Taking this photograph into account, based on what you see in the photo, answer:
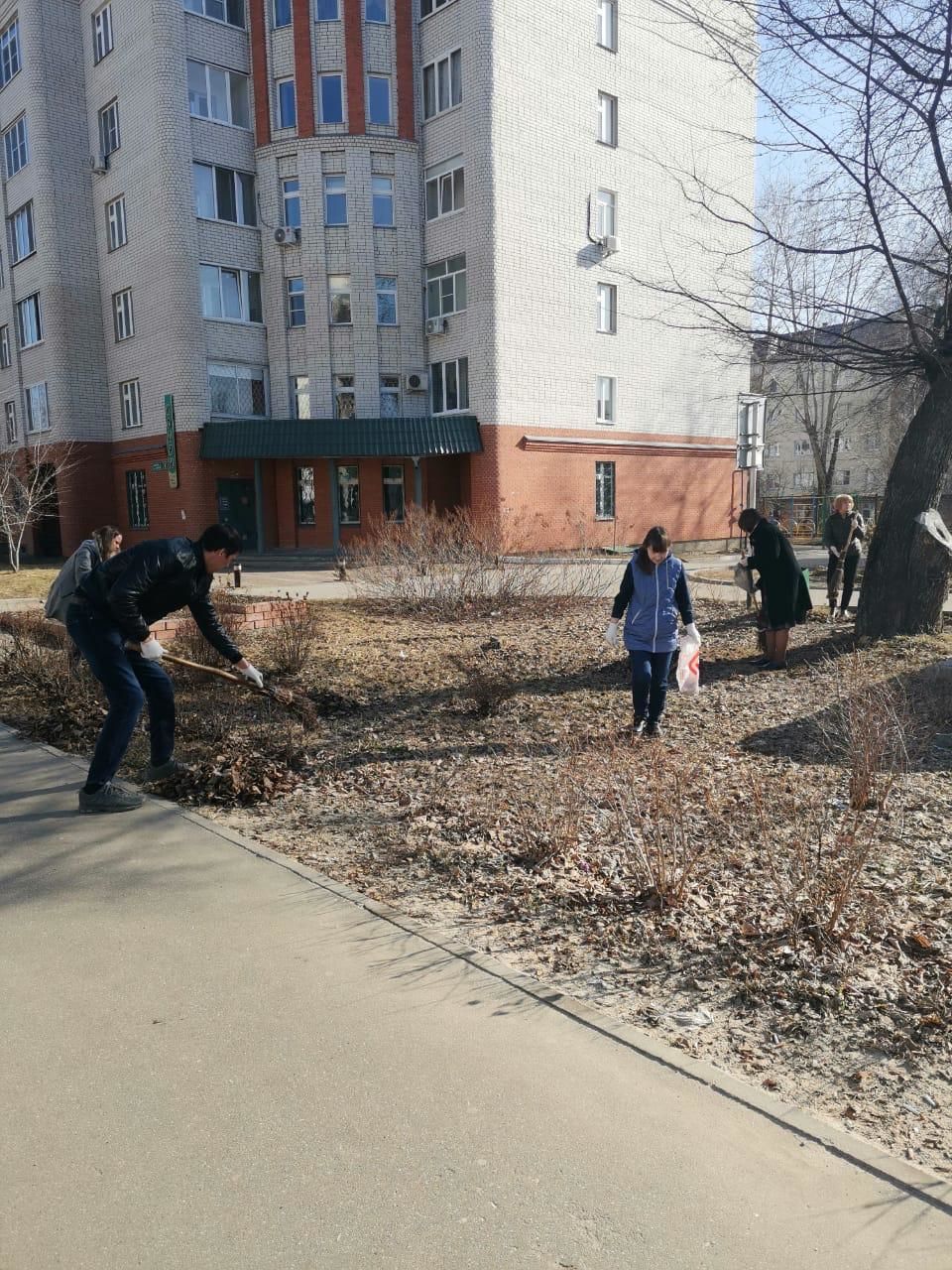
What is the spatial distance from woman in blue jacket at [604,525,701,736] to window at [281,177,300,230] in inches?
978

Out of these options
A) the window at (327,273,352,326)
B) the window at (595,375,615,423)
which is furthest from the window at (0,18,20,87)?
the window at (595,375,615,423)

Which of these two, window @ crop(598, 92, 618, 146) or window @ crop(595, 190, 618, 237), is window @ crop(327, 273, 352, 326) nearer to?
window @ crop(595, 190, 618, 237)

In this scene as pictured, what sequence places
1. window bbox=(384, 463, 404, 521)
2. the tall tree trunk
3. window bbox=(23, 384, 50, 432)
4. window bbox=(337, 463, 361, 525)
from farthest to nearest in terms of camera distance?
window bbox=(23, 384, 50, 432) → window bbox=(337, 463, 361, 525) → window bbox=(384, 463, 404, 521) → the tall tree trunk

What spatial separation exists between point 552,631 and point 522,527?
590 inches

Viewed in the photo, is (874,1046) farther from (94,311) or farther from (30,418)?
(30,418)

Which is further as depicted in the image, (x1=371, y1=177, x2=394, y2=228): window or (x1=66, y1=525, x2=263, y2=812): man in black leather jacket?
(x1=371, y1=177, x2=394, y2=228): window

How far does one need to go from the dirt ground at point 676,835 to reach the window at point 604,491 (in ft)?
68.3

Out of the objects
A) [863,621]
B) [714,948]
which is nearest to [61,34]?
[863,621]

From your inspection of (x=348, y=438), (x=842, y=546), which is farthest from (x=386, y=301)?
(x=842, y=546)

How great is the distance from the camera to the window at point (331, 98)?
26.9 m

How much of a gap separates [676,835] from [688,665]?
283 centimetres

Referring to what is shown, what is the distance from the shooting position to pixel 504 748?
21.8ft

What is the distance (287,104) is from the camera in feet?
90.1

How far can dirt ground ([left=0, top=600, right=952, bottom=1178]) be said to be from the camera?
10.6 ft
